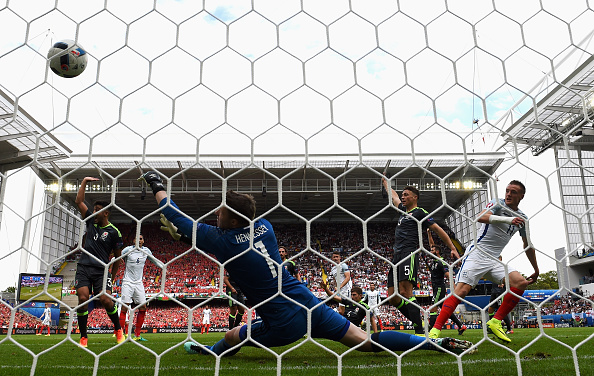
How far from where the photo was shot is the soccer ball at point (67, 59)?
11.1 ft

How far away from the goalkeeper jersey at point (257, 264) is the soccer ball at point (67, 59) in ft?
4.84

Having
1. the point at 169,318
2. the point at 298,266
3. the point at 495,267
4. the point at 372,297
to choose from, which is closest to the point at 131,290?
the point at 495,267

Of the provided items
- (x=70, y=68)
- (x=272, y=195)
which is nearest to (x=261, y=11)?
(x=70, y=68)

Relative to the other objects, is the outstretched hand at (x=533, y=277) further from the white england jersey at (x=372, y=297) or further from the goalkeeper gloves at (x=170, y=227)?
the white england jersey at (x=372, y=297)

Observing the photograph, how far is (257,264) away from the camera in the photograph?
9.86 feet

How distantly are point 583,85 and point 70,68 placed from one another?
17.6 ft

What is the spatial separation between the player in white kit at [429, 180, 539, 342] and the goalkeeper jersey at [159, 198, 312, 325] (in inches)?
68.6

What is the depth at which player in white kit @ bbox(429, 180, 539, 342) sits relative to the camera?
4.03m

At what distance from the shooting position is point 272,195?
85.7 ft

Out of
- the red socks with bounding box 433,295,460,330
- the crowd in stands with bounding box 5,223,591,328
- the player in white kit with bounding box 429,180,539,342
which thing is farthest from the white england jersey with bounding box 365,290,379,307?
the crowd in stands with bounding box 5,223,591,328

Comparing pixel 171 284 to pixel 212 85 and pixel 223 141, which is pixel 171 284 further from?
pixel 212 85

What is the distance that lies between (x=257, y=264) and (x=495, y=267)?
299cm

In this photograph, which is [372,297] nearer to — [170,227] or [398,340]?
[398,340]

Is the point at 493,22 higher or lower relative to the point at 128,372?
higher
